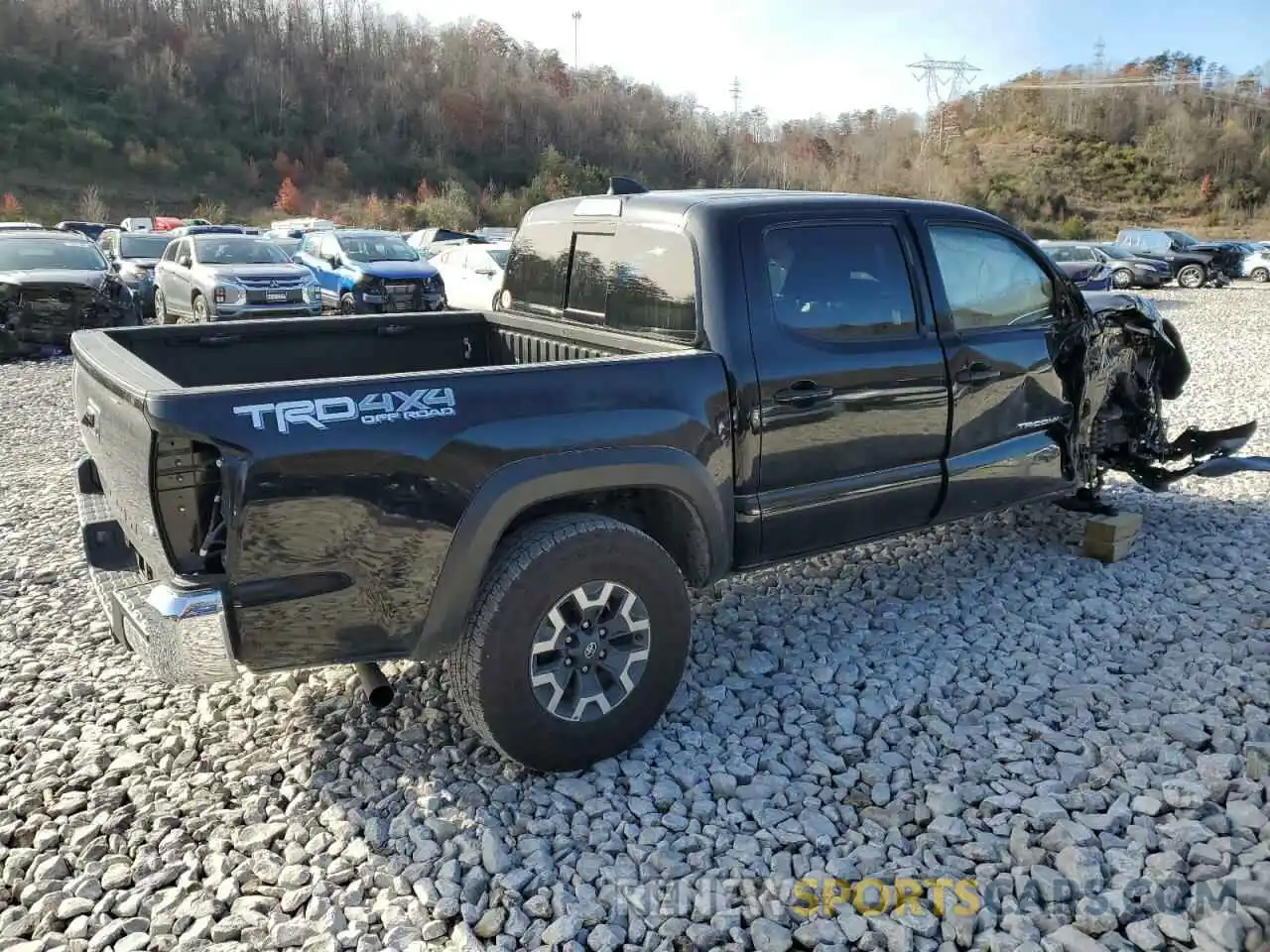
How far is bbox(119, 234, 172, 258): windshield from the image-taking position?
60.5 ft

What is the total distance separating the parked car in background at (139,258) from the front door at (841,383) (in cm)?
1522

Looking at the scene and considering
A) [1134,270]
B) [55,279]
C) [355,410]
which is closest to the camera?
[355,410]

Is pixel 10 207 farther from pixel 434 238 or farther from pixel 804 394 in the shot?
pixel 804 394

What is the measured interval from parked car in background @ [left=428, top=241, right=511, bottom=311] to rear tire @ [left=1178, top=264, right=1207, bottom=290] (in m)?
20.6

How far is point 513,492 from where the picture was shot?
3.11 m

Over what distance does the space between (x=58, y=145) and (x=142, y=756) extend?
56057 mm

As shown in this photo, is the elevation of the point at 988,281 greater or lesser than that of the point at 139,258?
greater

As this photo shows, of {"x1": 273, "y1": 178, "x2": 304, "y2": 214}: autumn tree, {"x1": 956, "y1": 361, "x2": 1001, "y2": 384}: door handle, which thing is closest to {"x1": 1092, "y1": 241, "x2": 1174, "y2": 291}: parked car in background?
{"x1": 956, "y1": 361, "x2": 1001, "y2": 384}: door handle

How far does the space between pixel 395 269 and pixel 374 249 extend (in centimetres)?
141

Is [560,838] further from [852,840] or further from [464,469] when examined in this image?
[464,469]

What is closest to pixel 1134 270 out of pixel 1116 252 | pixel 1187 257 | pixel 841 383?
pixel 1116 252

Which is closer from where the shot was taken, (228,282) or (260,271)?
(228,282)

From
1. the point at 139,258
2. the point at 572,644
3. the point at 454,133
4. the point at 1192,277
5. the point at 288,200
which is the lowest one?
the point at 572,644

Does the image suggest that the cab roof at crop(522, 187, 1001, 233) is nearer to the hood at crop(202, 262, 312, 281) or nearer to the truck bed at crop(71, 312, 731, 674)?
the truck bed at crop(71, 312, 731, 674)
